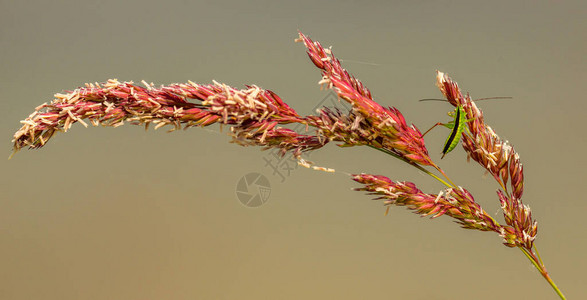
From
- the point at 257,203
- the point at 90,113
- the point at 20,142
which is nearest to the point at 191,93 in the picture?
the point at 90,113

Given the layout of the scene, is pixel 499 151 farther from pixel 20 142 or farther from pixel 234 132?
pixel 20 142

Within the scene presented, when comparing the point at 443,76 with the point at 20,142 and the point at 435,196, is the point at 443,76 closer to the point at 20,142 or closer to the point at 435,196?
the point at 435,196

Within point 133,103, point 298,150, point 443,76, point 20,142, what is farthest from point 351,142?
point 20,142

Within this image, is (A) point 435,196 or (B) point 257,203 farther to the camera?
(B) point 257,203

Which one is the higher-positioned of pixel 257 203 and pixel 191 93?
pixel 191 93

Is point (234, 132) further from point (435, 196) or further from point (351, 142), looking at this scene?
point (435, 196)

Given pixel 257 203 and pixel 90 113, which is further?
pixel 257 203

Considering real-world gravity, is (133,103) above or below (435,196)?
above

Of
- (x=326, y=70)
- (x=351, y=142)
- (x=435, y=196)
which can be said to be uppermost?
(x=326, y=70)
